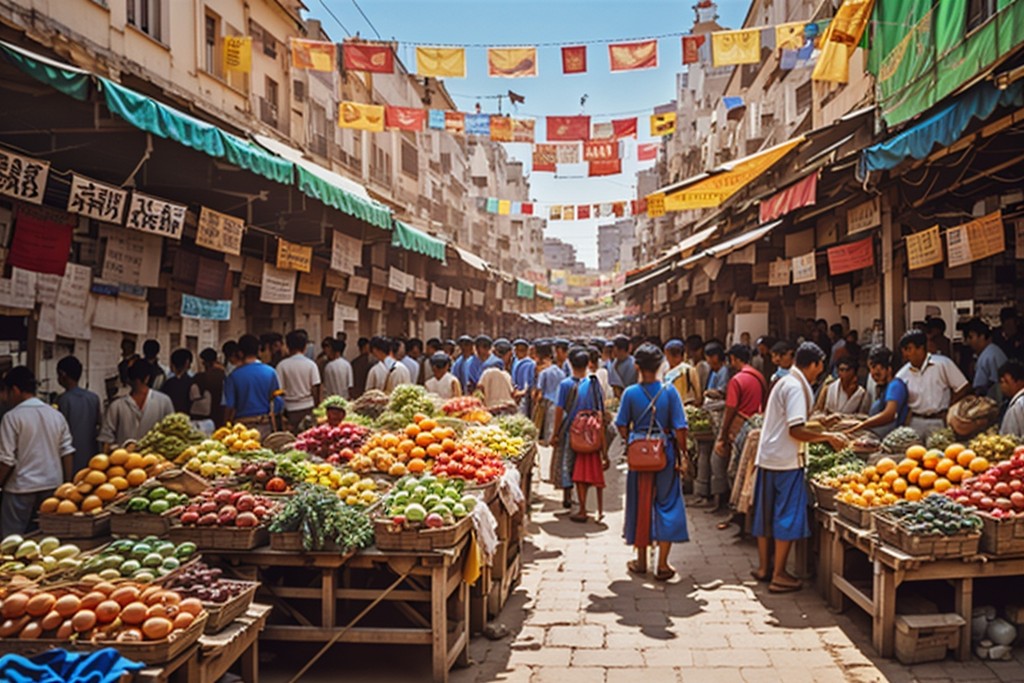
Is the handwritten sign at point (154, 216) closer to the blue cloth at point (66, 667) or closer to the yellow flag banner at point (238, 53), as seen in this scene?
the blue cloth at point (66, 667)

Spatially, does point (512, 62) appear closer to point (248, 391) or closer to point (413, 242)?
point (413, 242)

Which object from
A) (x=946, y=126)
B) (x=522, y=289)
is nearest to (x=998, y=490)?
(x=946, y=126)

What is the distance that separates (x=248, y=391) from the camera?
8.20m

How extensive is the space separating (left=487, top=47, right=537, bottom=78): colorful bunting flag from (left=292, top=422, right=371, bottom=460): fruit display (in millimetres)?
9358

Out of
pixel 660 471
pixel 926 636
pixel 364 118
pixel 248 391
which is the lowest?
pixel 926 636

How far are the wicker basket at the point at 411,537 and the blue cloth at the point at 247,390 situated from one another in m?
4.17

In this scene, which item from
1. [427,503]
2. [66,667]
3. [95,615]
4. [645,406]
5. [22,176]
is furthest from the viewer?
[645,406]

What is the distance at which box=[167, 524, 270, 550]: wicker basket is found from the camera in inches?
180

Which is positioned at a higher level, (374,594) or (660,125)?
(660,125)

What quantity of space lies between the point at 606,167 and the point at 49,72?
15.3 m

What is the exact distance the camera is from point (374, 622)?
5.16 meters

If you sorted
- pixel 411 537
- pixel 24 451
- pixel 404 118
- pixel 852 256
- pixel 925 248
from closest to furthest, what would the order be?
pixel 411 537
pixel 24 451
pixel 925 248
pixel 852 256
pixel 404 118

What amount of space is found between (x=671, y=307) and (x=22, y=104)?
88.9 ft

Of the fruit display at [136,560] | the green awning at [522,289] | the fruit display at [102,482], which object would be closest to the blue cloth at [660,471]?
the fruit display at [136,560]
